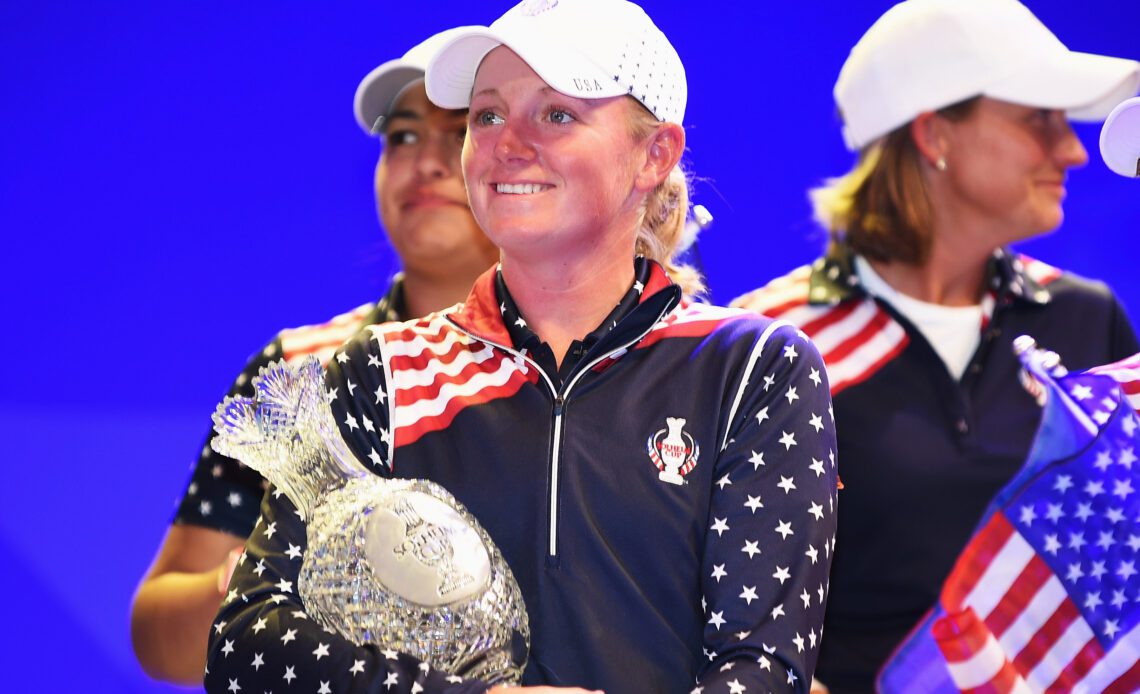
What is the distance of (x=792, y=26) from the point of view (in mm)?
3311

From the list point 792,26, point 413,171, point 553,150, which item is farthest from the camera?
point 792,26

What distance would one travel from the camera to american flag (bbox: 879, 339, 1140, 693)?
1857mm

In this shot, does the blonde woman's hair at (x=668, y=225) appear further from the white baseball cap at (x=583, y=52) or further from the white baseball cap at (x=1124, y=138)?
the white baseball cap at (x=1124, y=138)

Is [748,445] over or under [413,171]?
under

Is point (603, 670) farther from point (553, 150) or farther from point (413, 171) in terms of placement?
point (413, 171)

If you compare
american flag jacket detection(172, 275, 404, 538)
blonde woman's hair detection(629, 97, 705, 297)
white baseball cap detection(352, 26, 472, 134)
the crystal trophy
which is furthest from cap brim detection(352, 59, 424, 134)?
the crystal trophy

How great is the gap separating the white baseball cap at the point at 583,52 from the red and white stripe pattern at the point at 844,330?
75cm

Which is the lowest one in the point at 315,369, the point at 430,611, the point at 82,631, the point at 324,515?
the point at 82,631

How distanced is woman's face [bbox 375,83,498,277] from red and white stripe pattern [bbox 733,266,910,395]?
496 millimetres

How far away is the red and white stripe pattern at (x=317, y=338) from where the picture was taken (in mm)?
2473

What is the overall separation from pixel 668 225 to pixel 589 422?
40 cm

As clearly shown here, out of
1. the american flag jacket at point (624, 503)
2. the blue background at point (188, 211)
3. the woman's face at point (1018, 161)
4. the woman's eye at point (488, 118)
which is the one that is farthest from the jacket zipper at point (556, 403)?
the blue background at point (188, 211)

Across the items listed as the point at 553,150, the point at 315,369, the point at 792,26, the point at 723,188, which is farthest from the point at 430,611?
the point at 792,26

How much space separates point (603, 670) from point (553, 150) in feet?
1.93
